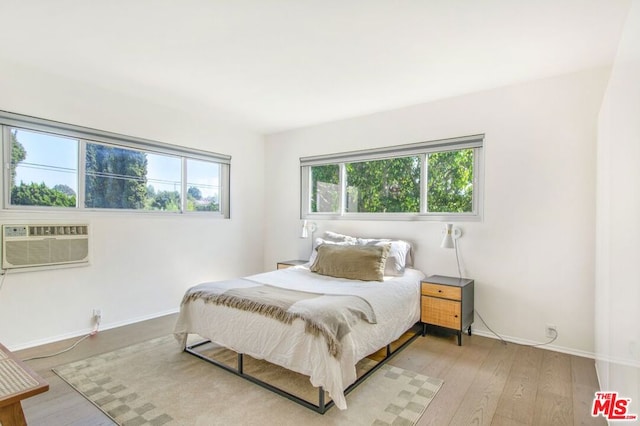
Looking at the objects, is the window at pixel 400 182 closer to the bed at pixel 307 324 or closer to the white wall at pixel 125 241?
the bed at pixel 307 324

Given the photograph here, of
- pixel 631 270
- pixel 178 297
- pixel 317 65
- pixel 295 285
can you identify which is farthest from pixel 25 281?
pixel 631 270

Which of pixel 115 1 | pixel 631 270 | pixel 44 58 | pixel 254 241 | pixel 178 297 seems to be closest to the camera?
pixel 631 270

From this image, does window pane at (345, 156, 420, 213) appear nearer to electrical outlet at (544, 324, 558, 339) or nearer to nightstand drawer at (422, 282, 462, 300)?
nightstand drawer at (422, 282, 462, 300)

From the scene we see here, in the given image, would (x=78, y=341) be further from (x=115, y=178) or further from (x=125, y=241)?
(x=115, y=178)

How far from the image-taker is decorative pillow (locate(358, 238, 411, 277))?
11.0 feet

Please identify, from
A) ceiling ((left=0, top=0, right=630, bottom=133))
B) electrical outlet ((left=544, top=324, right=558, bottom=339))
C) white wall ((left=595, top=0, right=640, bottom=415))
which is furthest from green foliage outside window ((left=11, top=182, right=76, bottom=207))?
electrical outlet ((left=544, top=324, right=558, bottom=339))

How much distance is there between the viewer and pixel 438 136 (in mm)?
3564

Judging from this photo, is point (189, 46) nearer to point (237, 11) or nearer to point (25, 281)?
point (237, 11)

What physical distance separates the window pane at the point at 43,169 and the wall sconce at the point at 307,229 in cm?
261

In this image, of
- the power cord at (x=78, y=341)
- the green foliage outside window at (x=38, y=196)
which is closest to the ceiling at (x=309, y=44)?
the green foliage outside window at (x=38, y=196)

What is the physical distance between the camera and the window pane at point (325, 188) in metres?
4.50

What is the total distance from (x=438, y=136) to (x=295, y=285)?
224cm

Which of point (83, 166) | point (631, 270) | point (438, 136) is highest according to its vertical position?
point (438, 136)

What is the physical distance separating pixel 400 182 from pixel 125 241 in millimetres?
3208
